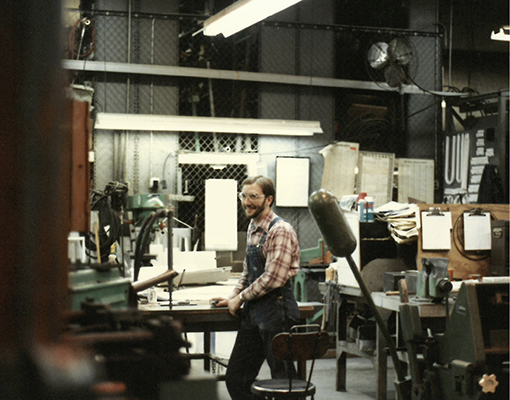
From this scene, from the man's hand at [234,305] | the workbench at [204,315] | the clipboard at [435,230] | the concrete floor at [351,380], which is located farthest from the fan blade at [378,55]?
the man's hand at [234,305]

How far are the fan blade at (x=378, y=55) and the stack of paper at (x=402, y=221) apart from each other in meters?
3.00

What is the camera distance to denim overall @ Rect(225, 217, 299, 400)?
3.40 meters

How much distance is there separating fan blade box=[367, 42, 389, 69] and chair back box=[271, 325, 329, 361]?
192 inches

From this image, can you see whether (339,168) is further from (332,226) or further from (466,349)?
(332,226)

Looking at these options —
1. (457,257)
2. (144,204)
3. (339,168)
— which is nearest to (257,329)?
(144,204)

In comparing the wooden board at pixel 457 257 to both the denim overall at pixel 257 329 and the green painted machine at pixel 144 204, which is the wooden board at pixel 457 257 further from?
the green painted machine at pixel 144 204

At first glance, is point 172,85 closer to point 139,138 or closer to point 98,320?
point 139,138

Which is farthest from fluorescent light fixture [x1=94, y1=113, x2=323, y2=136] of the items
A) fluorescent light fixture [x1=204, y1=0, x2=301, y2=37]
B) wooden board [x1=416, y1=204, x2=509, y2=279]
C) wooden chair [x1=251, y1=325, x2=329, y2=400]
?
wooden chair [x1=251, y1=325, x2=329, y2=400]

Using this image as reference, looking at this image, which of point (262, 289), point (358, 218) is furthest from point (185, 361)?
point (358, 218)

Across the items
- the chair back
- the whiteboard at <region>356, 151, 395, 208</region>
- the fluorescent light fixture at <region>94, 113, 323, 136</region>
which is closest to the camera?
the chair back

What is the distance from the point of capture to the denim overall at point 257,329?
3404 millimetres

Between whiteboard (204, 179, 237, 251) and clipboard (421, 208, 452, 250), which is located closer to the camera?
clipboard (421, 208, 452, 250)

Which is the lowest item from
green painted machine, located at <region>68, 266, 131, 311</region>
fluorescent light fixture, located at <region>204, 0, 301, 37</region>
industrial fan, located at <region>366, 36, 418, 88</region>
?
green painted machine, located at <region>68, 266, 131, 311</region>

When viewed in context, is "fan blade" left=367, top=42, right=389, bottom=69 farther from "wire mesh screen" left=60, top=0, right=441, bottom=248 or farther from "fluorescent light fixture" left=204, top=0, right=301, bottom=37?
"fluorescent light fixture" left=204, top=0, right=301, bottom=37
